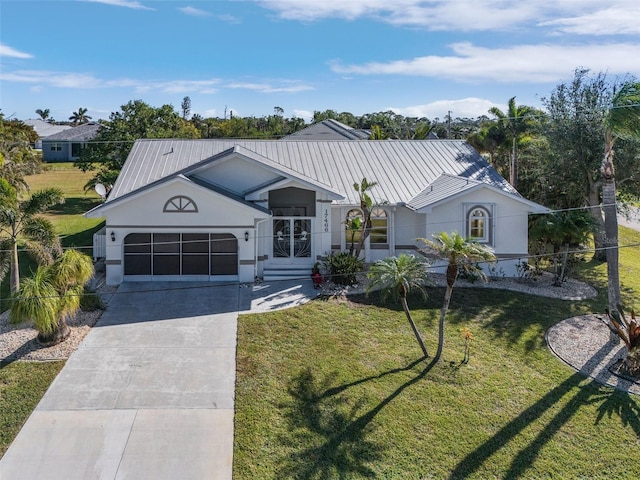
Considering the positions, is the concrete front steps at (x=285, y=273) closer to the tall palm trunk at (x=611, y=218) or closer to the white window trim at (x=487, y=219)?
the white window trim at (x=487, y=219)

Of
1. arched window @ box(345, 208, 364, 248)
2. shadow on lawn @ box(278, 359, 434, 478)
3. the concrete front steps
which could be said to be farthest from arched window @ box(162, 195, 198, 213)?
shadow on lawn @ box(278, 359, 434, 478)

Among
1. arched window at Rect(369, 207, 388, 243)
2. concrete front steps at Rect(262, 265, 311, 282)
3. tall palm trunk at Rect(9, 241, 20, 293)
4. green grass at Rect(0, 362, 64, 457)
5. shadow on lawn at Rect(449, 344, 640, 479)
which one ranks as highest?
arched window at Rect(369, 207, 388, 243)

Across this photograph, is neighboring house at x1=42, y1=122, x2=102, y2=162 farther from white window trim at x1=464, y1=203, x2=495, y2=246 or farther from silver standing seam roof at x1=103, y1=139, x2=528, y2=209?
white window trim at x1=464, y1=203, x2=495, y2=246

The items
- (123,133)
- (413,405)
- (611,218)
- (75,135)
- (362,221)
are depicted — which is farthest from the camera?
(75,135)

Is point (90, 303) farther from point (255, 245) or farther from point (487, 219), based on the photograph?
point (487, 219)

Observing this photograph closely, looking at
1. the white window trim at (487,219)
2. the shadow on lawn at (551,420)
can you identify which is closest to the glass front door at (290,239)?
the white window trim at (487,219)

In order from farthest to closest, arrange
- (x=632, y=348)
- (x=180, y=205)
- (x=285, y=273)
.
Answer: (x=285, y=273) → (x=180, y=205) → (x=632, y=348)

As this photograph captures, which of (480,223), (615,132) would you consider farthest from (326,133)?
(615,132)
